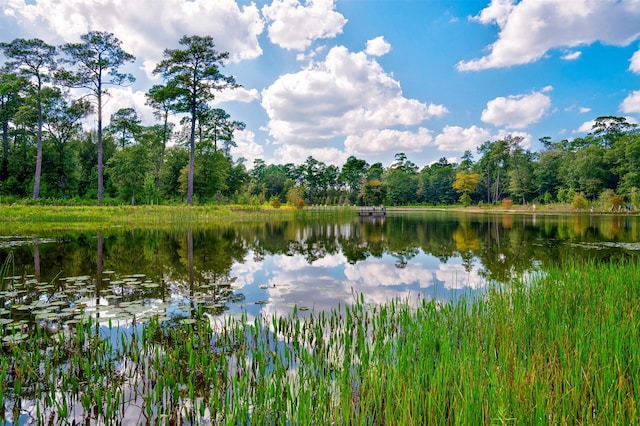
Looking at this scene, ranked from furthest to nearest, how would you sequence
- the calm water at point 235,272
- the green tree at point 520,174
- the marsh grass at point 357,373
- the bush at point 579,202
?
the green tree at point 520,174 → the bush at point 579,202 → the calm water at point 235,272 → the marsh grass at point 357,373

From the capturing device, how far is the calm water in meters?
6.47

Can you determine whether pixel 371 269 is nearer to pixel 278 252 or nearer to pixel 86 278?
pixel 278 252

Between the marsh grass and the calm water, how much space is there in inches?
46.9

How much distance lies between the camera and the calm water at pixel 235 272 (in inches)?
255

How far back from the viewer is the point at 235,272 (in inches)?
395

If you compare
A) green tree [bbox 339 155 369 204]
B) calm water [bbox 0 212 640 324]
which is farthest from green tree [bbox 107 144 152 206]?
green tree [bbox 339 155 369 204]

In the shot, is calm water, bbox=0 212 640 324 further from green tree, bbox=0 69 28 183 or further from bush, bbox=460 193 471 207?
bush, bbox=460 193 471 207

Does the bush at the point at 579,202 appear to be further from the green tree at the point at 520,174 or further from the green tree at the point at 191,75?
the green tree at the point at 191,75

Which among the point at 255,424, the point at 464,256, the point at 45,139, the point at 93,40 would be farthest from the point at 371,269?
the point at 45,139

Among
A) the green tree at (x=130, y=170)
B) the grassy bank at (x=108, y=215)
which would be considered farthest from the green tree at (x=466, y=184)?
the green tree at (x=130, y=170)

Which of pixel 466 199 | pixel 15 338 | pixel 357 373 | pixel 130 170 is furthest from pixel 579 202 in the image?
pixel 15 338

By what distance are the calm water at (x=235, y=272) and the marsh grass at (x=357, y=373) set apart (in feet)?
3.91

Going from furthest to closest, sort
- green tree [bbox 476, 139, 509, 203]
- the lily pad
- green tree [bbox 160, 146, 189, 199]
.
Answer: green tree [bbox 476, 139, 509, 203], green tree [bbox 160, 146, 189, 199], the lily pad

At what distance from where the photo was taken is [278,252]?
14273 millimetres
